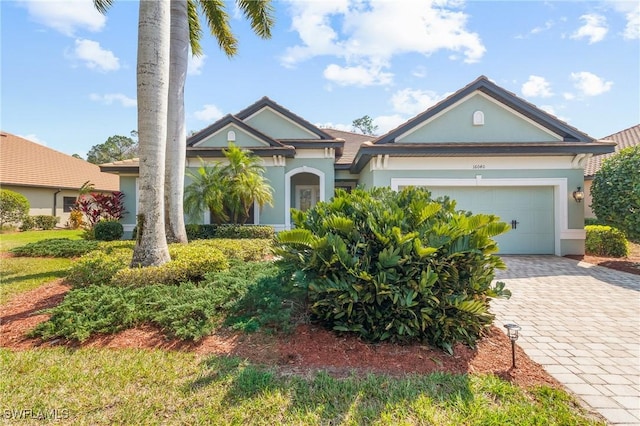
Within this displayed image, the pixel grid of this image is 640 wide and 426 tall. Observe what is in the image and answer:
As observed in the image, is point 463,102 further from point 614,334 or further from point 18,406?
point 18,406

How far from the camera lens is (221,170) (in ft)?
34.0

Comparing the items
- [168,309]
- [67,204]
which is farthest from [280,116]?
[67,204]

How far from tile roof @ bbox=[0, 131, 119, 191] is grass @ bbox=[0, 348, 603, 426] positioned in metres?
21.4

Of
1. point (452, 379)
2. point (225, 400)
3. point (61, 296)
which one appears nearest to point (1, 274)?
point (61, 296)

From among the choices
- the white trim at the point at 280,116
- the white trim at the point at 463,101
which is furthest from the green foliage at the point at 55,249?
the white trim at the point at 463,101

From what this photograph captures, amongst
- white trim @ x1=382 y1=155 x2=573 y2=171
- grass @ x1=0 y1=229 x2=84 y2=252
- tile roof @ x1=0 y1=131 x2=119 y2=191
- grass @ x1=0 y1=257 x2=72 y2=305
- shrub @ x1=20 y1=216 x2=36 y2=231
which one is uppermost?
tile roof @ x1=0 y1=131 x2=119 y2=191

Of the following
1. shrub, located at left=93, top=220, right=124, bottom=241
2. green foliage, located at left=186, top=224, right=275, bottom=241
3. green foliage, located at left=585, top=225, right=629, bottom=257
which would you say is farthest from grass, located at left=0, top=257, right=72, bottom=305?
green foliage, located at left=585, top=225, right=629, bottom=257

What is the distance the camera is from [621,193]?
8609 millimetres

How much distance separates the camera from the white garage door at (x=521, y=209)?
1052 cm

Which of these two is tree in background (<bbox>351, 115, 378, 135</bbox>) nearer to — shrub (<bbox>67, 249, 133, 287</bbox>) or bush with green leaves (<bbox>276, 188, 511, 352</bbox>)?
shrub (<bbox>67, 249, 133, 287</bbox>)

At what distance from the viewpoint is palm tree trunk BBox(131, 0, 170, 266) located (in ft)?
17.5

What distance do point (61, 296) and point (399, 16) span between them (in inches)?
397

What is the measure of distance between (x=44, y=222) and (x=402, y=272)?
23.0m

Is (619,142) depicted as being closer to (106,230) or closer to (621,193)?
(621,193)
